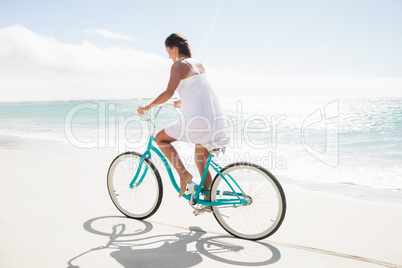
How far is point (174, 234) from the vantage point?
10.7 ft

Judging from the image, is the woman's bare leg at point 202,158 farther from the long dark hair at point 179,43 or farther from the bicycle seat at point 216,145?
the long dark hair at point 179,43

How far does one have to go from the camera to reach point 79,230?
3.24 meters

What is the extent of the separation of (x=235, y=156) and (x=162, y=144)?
5731 mm

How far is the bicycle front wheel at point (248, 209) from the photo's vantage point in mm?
2916

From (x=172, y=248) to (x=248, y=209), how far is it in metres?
1.17

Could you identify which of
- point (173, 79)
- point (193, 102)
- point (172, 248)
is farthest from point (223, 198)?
point (173, 79)

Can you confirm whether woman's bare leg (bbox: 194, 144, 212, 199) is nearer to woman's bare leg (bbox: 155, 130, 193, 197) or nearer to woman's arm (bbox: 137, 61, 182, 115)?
woman's bare leg (bbox: 155, 130, 193, 197)

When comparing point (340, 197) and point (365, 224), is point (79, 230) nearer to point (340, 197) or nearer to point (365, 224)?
point (365, 224)

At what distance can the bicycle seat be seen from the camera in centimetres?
305

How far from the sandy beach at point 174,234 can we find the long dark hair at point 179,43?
1.99m

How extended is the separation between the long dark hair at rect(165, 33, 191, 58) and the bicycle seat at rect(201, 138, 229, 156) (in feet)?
3.25

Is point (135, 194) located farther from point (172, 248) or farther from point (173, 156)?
point (172, 248)

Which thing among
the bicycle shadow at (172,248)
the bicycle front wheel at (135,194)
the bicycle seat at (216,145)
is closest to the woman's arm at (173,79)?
the bicycle seat at (216,145)

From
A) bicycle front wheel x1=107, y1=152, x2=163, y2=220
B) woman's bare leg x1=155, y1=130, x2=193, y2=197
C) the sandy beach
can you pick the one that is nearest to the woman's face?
woman's bare leg x1=155, y1=130, x2=193, y2=197
